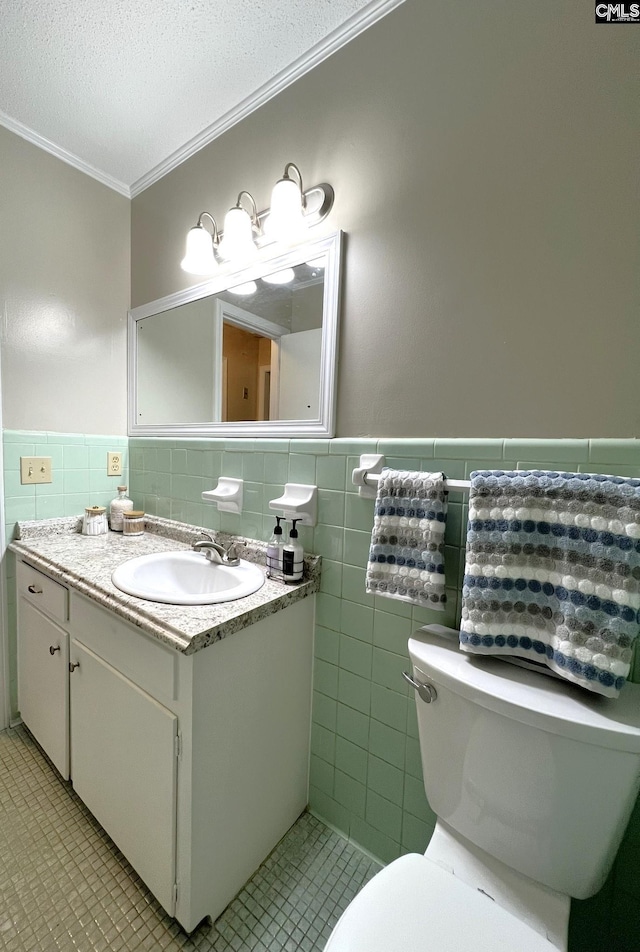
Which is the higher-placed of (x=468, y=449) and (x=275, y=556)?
(x=468, y=449)

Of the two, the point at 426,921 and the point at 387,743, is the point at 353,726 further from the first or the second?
the point at 426,921

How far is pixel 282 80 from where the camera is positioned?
120 centimetres

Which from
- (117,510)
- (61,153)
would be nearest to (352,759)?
(117,510)

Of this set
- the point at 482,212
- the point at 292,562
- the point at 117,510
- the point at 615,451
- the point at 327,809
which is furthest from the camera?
the point at 117,510

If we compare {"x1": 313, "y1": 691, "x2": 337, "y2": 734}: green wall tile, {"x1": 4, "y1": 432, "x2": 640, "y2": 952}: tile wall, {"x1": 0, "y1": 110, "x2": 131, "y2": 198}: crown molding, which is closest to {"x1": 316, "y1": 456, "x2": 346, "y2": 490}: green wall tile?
{"x1": 4, "y1": 432, "x2": 640, "y2": 952}: tile wall

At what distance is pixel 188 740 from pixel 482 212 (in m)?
1.37

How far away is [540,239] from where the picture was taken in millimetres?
807

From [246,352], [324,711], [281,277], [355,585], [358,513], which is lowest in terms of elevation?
[324,711]

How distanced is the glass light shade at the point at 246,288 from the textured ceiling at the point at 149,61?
60cm

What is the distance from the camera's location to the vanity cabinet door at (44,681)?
1.20m

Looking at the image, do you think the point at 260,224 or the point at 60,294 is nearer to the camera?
the point at 260,224

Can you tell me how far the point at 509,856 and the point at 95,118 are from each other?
8.08 ft

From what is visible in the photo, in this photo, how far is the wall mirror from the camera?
1143mm

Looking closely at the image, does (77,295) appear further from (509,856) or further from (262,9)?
(509,856)
